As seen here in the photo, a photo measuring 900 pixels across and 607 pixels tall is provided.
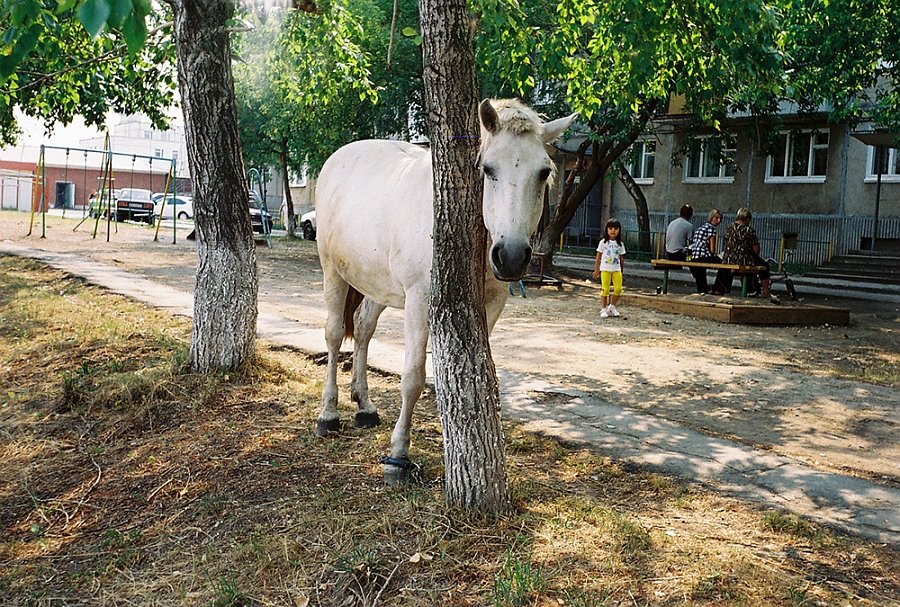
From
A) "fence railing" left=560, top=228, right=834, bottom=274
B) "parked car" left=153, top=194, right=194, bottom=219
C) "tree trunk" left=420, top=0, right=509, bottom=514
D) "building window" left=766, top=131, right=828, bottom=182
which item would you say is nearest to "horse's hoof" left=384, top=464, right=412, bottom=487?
"tree trunk" left=420, top=0, right=509, bottom=514

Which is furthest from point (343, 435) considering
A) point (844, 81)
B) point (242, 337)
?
point (844, 81)

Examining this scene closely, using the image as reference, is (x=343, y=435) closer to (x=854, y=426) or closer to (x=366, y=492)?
(x=366, y=492)

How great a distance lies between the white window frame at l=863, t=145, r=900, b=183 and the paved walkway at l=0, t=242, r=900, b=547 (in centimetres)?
2211

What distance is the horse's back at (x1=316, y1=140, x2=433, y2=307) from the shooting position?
15.9 feet

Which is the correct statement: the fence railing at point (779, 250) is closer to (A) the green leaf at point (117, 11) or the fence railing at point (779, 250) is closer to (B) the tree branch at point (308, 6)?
(B) the tree branch at point (308, 6)

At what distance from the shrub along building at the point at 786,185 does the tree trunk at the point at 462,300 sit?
19.7 meters

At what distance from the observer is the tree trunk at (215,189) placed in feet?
23.1

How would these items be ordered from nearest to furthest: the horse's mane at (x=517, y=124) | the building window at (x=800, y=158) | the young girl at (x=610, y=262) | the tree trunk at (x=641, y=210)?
the horse's mane at (x=517, y=124) < the young girl at (x=610, y=262) < the building window at (x=800, y=158) < the tree trunk at (x=641, y=210)

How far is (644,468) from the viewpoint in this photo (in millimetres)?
5102

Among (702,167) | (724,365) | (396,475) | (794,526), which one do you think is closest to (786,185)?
(702,167)

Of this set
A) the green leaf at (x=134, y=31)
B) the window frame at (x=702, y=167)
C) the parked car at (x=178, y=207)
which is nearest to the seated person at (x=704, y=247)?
the window frame at (x=702, y=167)

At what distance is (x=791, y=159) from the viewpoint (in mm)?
28906

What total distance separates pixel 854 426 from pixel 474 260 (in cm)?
408

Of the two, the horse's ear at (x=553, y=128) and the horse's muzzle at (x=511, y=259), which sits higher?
the horse's ear at (x=553, y=128)
